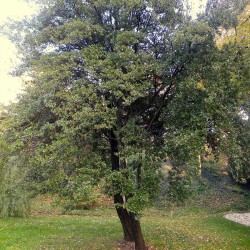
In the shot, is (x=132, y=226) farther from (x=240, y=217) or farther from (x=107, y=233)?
(x=240, y=217)

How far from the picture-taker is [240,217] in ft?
46.2

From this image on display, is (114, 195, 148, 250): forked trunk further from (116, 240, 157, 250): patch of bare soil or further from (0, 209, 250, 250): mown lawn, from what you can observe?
(0, 209, 250, 250): mown lawn

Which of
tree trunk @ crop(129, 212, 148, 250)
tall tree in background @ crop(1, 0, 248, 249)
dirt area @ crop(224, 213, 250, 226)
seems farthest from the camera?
dirt area @ crop(224, 213, 250, 226)

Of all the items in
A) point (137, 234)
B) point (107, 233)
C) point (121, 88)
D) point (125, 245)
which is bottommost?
point (125, 245)

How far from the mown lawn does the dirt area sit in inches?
20.3

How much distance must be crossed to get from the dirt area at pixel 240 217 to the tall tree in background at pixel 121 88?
777 cm

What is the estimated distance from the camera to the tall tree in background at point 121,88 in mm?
6086

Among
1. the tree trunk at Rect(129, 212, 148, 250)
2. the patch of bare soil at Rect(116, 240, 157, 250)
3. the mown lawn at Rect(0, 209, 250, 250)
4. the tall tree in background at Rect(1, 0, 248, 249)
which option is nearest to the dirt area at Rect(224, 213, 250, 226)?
the mown lawn at Rect(0, 209, 250, 250)

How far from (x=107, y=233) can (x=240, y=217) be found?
7156 mm

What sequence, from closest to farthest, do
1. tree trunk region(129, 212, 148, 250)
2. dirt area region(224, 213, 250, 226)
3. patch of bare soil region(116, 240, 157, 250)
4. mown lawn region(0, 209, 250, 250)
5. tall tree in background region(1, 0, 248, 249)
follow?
1. tall tree in background region(1, 0, 248, 249)
2. tree trunk region(129, 212, 148, 250)
3. patch of bare soil region(116, 240, 157, 250)
4. mown lawn region(0, 209, 250, 250)
5. dirt area region(224, 213, 250, 226)

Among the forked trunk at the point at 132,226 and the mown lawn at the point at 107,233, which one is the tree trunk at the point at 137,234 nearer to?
the forked trunk at the point at 132,226

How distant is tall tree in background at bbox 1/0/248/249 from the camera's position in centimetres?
609

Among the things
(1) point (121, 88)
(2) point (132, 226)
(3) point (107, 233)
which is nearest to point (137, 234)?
(2) point (132, 226)

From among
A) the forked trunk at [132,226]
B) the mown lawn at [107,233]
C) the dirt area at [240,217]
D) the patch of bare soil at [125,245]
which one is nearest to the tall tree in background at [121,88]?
the forked trunk at [132,226]
